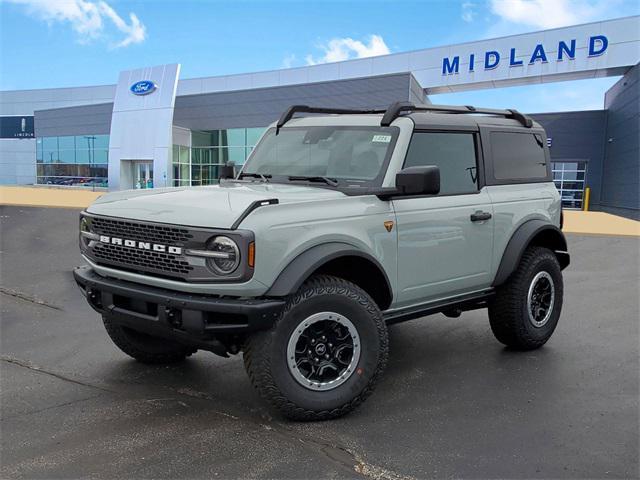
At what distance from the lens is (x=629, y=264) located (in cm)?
1053

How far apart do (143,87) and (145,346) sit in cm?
3694

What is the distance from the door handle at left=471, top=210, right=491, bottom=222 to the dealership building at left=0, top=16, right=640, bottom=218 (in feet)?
76.4

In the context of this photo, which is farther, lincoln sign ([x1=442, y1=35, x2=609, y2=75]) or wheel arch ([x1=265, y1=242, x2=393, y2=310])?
lincoln sign ([x1=442, y1=35, x2=609, y2=75])

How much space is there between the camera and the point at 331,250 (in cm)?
385

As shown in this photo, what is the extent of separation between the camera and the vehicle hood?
3.60 m

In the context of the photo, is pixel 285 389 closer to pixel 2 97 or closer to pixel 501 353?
pixel 501 353

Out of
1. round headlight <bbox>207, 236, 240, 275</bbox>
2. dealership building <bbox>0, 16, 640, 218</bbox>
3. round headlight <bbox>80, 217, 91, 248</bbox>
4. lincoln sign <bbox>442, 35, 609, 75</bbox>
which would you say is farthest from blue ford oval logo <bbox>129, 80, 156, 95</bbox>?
round headlight <bbox>207, 236, 240, 275</bbox>

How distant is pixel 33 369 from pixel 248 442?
2.37 meters

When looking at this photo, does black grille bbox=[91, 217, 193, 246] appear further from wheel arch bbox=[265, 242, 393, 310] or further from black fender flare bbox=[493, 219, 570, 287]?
black fender flare bbox=[493, 219, 570, 287]

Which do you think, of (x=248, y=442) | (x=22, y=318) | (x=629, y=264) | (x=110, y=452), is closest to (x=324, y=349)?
(x=248, y=442)

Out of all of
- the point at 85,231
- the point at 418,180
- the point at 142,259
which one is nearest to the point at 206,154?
the point at 85,231

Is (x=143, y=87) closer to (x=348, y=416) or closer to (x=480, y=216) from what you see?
(x=480, y=216)

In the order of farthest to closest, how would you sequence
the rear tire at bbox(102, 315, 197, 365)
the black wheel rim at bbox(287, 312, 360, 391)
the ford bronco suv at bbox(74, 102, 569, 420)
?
the rear tire at bbox(102, 315, 197, 365) → the black wheel rim at bbox(287, 312, 360, 391) → the ford bronco suv at bbox(74, 102, 569, 420)

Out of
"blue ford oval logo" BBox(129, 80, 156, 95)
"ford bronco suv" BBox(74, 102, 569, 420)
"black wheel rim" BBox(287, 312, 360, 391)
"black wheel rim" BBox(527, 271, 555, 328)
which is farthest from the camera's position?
"blue ford oval logo" BBox(129, 80, 156, 95)
